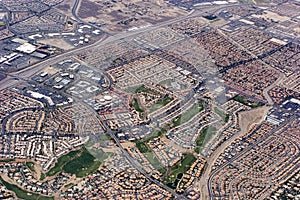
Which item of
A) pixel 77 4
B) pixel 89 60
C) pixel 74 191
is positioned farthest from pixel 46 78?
pixel 77 4

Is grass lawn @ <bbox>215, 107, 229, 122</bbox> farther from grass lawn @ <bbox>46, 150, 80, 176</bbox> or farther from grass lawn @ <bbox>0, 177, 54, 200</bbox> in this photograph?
grass lawn @ <bbox>0, 177, 54, 200</bbox>

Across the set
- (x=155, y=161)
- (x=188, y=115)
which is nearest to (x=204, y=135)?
(x=188, y=115)

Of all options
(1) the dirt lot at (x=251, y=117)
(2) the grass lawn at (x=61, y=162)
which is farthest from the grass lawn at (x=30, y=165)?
(1) the dirt lot at (x=251, y=117)

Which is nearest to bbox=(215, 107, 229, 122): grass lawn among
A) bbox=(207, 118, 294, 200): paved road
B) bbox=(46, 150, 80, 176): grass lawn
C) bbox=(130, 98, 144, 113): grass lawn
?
bbox=(207, 118, 294, 200): paved road

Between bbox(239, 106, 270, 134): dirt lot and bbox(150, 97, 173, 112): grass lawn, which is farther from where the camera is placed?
bbox(150, 97, 173, 112): grass lawn

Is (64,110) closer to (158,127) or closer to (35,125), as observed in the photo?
(35,125)
